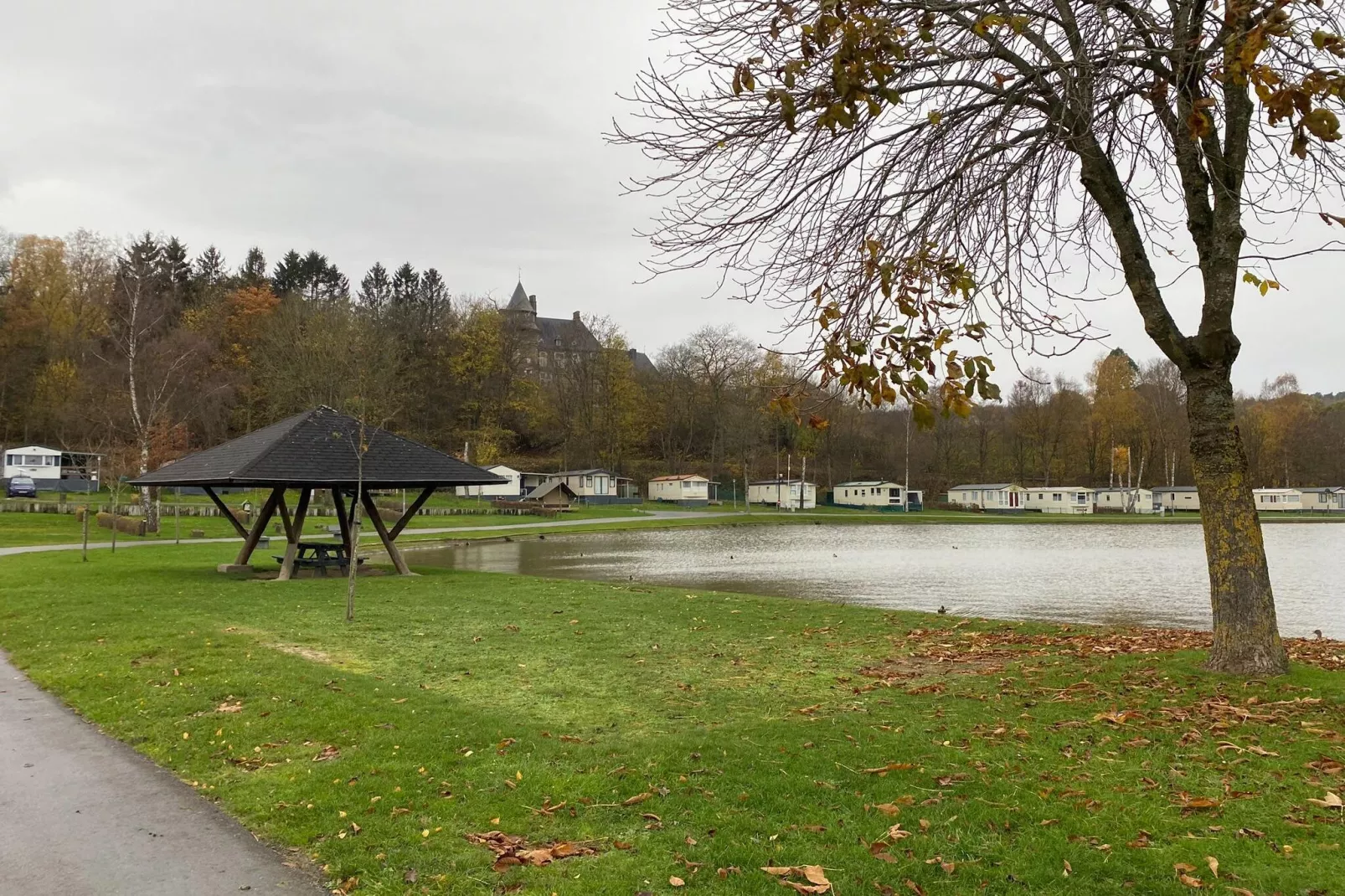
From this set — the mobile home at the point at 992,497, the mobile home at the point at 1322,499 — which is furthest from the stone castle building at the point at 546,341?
the mobile home at the point at 1322,499

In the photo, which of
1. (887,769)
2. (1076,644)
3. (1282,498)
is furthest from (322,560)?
(1282,498)

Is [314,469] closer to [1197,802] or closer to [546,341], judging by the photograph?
[1197,802]

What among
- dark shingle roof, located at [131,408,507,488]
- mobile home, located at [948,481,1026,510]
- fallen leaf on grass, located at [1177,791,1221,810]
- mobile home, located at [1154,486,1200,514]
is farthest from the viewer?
mobile home, located at [1154,486,1200,514]

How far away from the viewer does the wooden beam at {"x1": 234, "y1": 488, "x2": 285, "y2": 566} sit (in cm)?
1877

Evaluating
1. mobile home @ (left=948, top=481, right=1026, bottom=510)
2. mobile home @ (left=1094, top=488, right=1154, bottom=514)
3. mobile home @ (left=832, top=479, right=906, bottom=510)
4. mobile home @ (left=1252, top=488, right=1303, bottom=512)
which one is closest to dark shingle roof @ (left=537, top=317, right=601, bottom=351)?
mobile home @ (left=832, top=479, right=906, bottom=510)

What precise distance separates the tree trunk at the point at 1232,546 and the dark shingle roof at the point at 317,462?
1286cm

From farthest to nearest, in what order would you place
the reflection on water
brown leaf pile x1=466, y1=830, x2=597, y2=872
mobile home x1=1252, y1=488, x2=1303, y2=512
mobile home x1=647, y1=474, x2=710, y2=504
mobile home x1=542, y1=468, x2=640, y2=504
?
1. mobile home x1=1252, y1=488, x2=1303, y2=512
2. mobile home x1=647, y1=474, x2=710, y2=504
3. mobile home x1=542, y1=468, x2=640, y2=504
4. the reflection on water
5. brown leaf pile x1=466, y1=830, x2=597, y2=872

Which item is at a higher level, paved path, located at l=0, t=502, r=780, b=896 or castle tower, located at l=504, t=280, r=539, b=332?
castle tower, located at l=504, t=280, r=539, b=332

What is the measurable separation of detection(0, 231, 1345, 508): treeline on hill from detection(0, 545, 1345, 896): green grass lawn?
92.5 ft

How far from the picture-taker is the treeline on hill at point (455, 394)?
50.6 m

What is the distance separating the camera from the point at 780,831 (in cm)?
445

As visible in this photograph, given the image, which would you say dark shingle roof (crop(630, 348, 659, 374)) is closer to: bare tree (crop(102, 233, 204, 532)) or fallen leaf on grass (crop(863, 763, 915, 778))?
bare tree (crop(102, 233, 204, 532))

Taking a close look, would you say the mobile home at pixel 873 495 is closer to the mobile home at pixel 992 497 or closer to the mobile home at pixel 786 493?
the mobile home at pixel 786 493

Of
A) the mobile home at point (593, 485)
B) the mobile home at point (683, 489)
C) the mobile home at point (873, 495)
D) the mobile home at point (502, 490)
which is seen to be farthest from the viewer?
the mobile home at point (873, 495)
